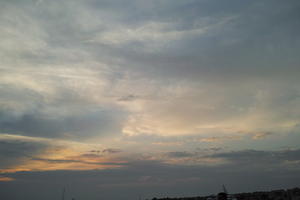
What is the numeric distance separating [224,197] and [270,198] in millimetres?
40893

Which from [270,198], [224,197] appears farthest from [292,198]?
[224,197]

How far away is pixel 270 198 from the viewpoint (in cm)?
12062

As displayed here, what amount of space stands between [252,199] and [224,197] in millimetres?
42340

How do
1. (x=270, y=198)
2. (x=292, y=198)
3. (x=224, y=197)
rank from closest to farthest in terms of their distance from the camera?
(x=224, y=197) → (x=292, y=198) → (x=270, y=198)

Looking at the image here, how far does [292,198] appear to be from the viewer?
359 ft

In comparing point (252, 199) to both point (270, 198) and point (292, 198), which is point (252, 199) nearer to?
point (270, 198)

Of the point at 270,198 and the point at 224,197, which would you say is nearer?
the point at 224,197

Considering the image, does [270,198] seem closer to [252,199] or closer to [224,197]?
[252,199]

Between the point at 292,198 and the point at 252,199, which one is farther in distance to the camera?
the point at 252,199

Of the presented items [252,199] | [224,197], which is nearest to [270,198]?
[252,199]

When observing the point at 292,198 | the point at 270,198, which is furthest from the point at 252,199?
the point at 292,198

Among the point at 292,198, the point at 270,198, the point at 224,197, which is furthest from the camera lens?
the point at 270,198

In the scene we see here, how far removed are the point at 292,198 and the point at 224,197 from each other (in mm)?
36331

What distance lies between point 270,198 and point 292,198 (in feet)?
40.5
